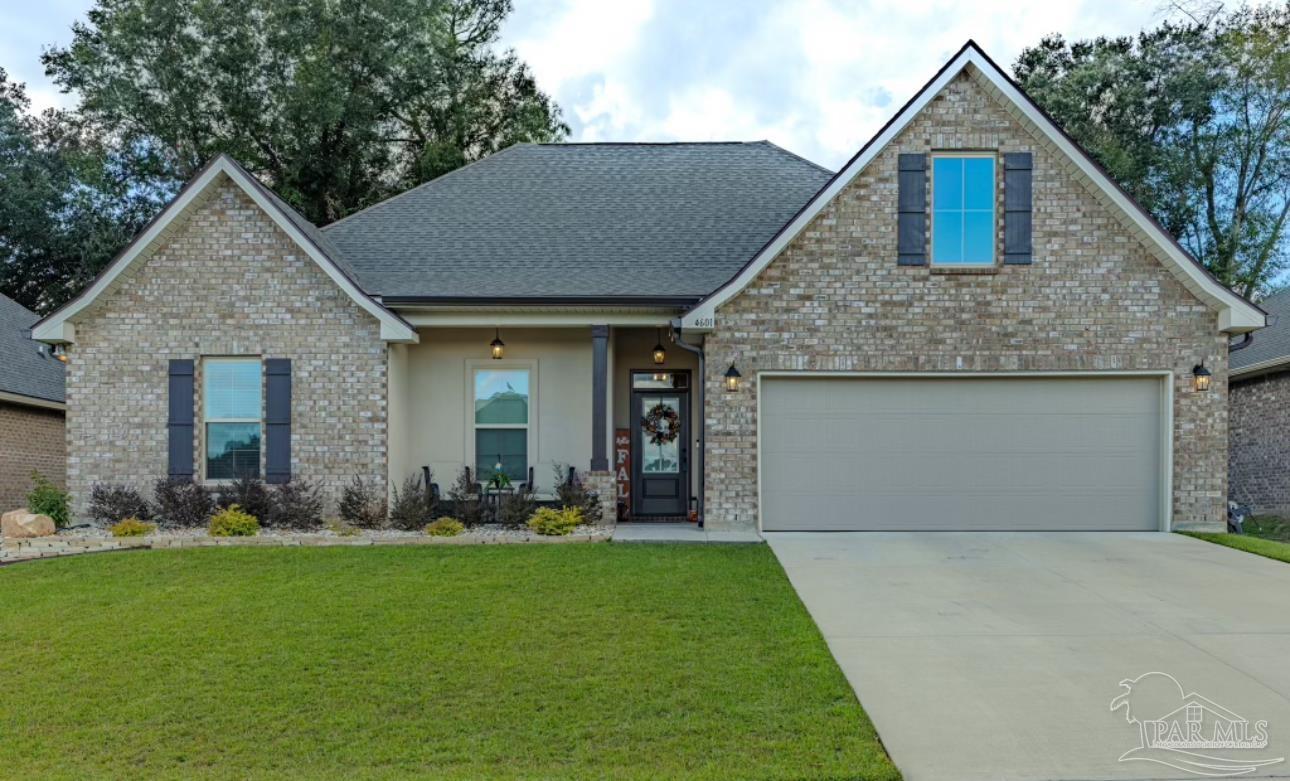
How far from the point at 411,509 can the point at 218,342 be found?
355 cm

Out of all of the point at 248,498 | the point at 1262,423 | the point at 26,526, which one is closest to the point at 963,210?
the point at 1262,423

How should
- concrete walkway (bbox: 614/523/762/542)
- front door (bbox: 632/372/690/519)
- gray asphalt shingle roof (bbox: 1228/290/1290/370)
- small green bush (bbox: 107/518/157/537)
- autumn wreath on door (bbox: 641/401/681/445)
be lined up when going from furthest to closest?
gray asphalt shingle roof (bbox: 1228/290/1290/370) < autumn wreath on door (bbox: 641/401/681/445) < front door (bbox: 632/372/690/519) < concrete walkway (bbox: 614/523/762/542) < small green bush (bbox: 107/518/157/537)

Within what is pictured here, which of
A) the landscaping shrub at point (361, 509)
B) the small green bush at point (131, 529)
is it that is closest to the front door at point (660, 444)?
the landscaping shrub at point (361, 509)

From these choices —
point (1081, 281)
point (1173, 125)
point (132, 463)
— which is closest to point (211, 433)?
point (132, 463)

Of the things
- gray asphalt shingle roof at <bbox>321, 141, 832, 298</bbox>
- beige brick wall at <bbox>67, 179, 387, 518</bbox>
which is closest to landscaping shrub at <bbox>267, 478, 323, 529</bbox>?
beige brick wall at <bbox>67, 179, 387, 518</bbox>

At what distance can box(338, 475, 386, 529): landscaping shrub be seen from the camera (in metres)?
10.3

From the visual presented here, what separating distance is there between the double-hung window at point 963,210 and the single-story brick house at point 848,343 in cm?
3

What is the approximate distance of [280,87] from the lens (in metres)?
21.7

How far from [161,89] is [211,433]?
1547cm

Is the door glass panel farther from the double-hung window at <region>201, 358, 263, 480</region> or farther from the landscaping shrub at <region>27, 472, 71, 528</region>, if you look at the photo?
the landscaping shrub at <region>27, 472, 71, 528</region>

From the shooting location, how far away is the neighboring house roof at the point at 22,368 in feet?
46.0

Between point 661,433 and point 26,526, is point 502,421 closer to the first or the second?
point 661,433

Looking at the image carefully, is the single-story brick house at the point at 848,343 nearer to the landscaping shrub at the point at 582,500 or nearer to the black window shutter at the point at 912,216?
the black window shutter at the point at 912,216

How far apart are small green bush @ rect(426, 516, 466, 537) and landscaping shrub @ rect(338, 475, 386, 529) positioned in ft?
2.73
